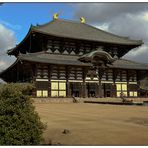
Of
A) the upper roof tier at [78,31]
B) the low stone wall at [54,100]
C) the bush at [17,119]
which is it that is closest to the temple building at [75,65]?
the upper roof tier at [78,31]

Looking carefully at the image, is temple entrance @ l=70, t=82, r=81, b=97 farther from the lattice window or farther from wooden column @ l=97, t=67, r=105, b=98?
wooden column @ l=97, t=67, r=105, b=98

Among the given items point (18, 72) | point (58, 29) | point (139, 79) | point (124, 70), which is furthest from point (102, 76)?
point (18, 72)

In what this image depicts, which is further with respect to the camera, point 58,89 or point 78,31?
point 78,31

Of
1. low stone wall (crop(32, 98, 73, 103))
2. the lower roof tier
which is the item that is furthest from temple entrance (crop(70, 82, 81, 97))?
low stone wall (crop(32, 98, 73, 103))

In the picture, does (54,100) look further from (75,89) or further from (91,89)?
(91,89)

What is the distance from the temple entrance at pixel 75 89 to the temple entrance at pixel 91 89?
1618 mm

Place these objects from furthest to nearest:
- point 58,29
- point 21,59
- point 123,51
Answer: point 123,51 < point 58,29 < point 21,59

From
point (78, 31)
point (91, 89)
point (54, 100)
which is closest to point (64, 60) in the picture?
point (91, 89)

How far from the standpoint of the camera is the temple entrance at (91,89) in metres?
44.4

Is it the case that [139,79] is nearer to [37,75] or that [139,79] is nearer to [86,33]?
[86,33]

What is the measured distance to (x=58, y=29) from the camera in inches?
1850

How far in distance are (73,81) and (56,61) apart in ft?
13.8

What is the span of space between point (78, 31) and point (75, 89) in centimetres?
1089

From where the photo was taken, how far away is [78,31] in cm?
4909
